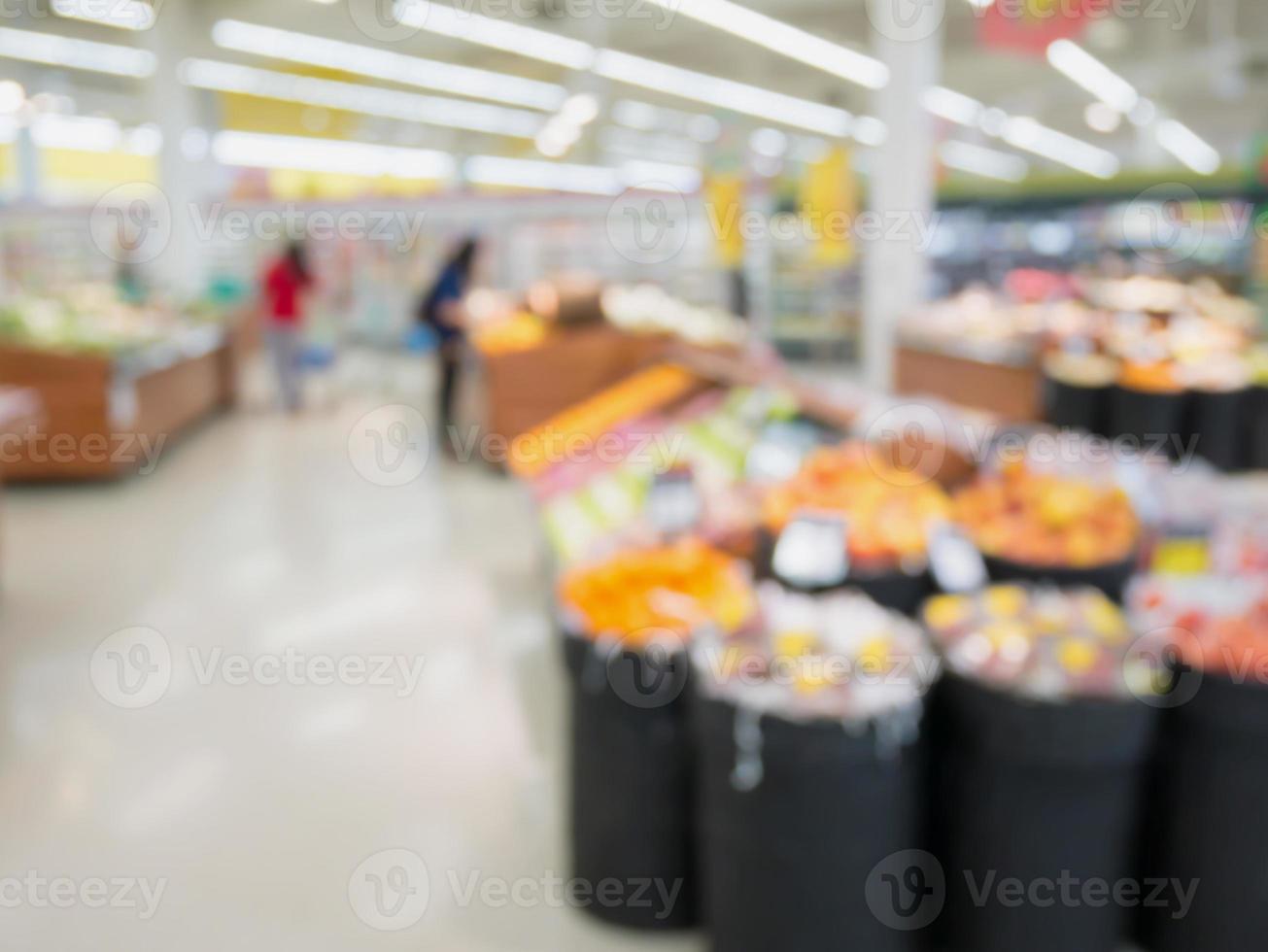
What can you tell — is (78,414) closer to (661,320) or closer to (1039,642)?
(661,320)

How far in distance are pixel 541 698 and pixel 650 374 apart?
143 inches

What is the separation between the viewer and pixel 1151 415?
8.10 metres

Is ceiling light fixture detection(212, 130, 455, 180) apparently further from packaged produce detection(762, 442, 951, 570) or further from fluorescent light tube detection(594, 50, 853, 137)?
packaged produce detection(762, 442, 951, 570)

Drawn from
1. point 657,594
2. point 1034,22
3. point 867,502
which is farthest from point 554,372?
point 657,594

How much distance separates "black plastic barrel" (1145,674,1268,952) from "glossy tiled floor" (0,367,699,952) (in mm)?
1212

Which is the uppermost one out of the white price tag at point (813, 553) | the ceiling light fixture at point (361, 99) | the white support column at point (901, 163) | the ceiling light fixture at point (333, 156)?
the ceiling light fixture at point (361, 99)

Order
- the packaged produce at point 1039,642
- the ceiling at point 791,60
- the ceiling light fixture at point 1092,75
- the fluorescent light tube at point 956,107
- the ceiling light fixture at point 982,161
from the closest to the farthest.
Result: the packaged produce at point 1039,642 → the ceiling at point 791,60 → the ceiling light fixture at point 1092,75 → the fluorescent light tube at point 956,107 → the ceiling light fixture at point 982,161

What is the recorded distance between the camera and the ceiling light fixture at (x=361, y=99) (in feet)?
47.1

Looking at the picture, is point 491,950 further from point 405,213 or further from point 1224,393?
point 405,213

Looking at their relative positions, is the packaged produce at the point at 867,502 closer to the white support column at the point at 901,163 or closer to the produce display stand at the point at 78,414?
the white support column at the point at 901,163

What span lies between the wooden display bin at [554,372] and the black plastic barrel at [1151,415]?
342 centimetres

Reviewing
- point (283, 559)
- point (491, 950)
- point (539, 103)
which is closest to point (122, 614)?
point (283, 559)

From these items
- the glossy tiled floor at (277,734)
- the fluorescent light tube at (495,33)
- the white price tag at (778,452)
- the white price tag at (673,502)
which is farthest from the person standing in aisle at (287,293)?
the white price tag at (673,502)

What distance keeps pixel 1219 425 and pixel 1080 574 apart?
19.3ft
